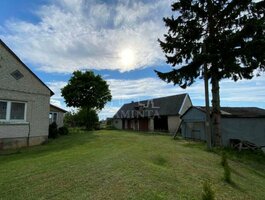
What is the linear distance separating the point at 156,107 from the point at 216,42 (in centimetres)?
2183

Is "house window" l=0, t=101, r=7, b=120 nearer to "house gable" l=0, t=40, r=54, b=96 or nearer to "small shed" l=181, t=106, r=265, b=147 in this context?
"house gable" l=0, t=40, r=54, b=96

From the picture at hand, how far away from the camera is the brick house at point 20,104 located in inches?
489

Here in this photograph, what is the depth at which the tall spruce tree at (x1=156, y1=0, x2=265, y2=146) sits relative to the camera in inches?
490

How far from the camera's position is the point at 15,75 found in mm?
13250

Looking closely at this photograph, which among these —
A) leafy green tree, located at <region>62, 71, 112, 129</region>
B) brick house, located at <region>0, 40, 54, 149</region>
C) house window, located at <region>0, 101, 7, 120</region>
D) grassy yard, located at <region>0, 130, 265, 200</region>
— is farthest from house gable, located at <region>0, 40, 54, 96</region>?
leafy green tree, located at <region>62, 71, 112, 129</region>

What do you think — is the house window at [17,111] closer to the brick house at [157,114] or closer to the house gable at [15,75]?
the house gable at [15,75]

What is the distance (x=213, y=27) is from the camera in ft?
47.5

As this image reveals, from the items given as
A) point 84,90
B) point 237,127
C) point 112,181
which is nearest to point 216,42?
point 237,127

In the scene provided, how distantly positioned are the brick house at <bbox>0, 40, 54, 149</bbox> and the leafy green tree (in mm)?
17204

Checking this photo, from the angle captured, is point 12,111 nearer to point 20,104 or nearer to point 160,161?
point 20,104

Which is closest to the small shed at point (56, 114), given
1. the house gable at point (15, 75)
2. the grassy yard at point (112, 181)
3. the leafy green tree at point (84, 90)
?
the leafy green tree at point (84, 90)

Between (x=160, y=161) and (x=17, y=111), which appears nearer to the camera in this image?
(x=160, y=161)

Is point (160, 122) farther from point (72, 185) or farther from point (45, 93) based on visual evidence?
point (72, 185)

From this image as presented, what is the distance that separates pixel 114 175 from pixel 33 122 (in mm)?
10077
